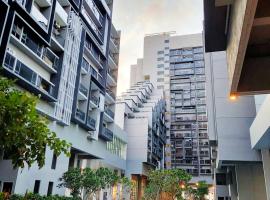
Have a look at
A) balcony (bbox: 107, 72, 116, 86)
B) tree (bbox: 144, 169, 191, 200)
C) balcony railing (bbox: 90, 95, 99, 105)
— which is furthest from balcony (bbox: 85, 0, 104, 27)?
tree (bbox: 144, 169, 191, 200)

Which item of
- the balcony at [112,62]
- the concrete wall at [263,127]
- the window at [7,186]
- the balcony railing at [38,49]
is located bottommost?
the window at [7,186]

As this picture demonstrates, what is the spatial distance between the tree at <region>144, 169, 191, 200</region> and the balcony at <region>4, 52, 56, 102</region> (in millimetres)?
20634

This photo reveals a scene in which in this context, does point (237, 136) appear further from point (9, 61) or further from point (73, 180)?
point (9, 61)

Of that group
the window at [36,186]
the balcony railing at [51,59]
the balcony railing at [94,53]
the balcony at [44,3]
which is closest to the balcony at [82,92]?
the balcony railing at [51,59]

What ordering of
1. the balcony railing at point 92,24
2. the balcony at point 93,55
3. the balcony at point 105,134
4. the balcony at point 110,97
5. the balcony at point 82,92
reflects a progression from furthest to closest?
the balcony at point 110,97 < the balcony at point 105,134 < the balcony railing at point 92,24 < the balcony at point 93,55 < the balcony at point 82,92

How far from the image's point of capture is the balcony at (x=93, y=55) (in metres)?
30.8

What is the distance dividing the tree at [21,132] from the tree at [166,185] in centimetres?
3433

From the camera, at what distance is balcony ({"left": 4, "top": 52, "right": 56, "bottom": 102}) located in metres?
18.2

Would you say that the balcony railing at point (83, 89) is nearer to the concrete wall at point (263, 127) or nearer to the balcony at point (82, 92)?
the balcony at point (82, 92)

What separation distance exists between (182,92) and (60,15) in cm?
5992

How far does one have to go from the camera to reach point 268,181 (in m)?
15.9

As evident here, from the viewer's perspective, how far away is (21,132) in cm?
435

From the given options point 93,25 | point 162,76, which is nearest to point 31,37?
point 93,25

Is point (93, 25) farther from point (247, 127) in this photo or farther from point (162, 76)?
point (162, 76)
